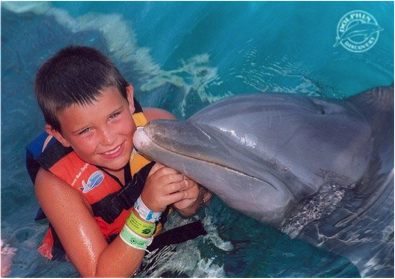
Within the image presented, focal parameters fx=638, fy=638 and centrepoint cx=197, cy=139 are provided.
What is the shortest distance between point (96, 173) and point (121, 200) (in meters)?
0.30

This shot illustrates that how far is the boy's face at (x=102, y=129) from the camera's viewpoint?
15.1 ft

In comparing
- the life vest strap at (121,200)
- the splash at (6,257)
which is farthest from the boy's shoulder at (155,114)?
the splash at (6,257)

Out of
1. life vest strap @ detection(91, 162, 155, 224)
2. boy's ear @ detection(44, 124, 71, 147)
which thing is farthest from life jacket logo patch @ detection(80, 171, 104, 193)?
boy's ear @ detection(44, 124, 71, 147)

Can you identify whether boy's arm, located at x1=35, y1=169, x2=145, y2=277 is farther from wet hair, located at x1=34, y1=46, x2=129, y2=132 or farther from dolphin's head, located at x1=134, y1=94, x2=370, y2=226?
dolphin's head, located at x1=134, y1=94, x2=370, y2=226

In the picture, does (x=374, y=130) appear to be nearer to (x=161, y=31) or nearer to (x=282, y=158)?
(x=282, y=158)

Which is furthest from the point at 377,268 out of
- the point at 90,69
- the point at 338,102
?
the point at 90,69

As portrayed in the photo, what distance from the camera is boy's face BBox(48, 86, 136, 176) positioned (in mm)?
4594

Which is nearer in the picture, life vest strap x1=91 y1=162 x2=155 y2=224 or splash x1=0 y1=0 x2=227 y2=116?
life vest strap x1=91 y1=162 x2=155 y2=224

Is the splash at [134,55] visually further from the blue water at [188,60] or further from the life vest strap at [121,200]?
the life vest strap at [121,200]

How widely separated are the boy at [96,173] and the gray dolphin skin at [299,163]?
0.29 metres

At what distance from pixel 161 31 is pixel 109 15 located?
900 mm

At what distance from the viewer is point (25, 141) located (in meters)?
7.31

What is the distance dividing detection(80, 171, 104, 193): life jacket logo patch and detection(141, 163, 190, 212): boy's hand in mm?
838

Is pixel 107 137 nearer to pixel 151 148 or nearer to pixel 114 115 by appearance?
pixel 114 115
